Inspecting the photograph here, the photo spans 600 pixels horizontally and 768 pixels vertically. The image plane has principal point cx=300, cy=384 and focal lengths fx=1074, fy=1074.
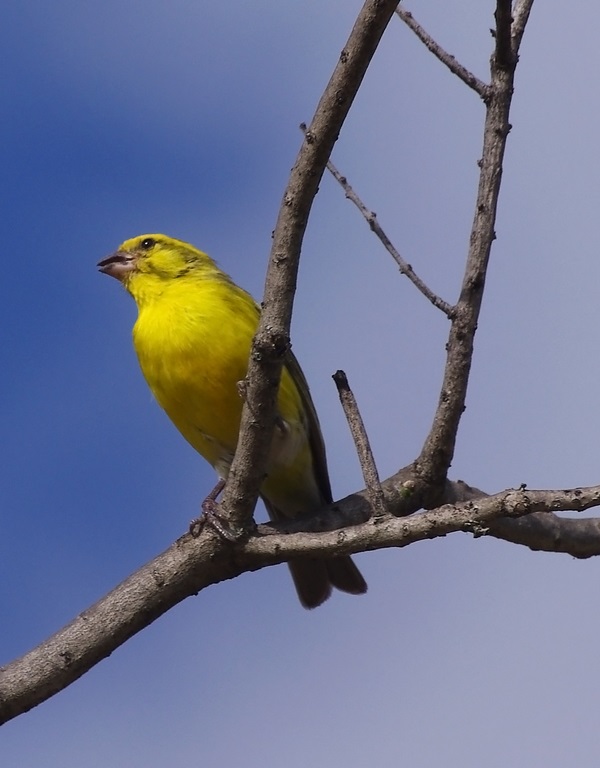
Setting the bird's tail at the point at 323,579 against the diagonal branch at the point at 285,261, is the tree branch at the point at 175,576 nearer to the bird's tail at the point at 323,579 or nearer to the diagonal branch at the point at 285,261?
the diagonal branch at the point at 285,261

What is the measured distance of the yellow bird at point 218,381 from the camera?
5.76 meters

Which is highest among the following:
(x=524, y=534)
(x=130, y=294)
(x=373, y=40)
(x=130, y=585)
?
(x=130, y=294)

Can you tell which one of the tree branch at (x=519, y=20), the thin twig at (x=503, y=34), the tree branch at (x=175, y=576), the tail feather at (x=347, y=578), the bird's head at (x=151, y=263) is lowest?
the tree branch at (x=175, y=576)

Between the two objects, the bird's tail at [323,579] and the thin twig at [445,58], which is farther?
the bird's tail at [323,579]

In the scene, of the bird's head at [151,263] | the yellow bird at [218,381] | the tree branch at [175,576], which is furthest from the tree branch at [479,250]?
the bird's head at [151,263]

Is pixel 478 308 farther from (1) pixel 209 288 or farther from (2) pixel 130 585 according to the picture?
(1) pixel 209 288

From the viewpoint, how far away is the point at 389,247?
4750 mm

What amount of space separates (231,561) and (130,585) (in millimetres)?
428

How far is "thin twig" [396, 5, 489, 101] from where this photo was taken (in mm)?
4324

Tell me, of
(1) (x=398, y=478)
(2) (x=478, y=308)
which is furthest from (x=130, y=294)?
(2) (x=478, y=308)

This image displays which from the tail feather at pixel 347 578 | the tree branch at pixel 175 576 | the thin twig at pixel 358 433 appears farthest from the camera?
the tail feather at pixel 347 578

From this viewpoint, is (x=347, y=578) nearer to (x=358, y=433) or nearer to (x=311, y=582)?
(x=311, y=582)

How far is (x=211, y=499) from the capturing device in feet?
17.4

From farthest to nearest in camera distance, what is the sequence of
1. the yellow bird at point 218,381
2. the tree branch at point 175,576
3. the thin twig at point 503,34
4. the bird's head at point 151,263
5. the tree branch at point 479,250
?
the bird's head at point 151,263
the yellow bird at point 218,381
the tree branch at point 479,250
the thin twig at point 503,34
the tree branch at point 175,576
